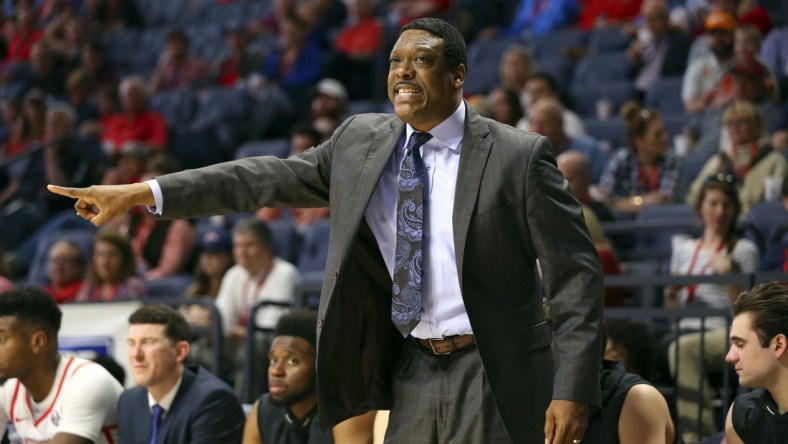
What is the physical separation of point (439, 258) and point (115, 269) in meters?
5.30

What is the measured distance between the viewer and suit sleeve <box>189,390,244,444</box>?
17.8 feet

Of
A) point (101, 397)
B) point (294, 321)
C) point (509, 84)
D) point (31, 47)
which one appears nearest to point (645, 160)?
point (509, 84)

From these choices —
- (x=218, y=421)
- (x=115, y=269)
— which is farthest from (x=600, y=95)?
(x=218, y=421)

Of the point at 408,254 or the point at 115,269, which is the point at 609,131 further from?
the point at 408,254

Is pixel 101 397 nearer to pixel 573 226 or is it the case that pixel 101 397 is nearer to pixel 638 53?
pixel 573 226

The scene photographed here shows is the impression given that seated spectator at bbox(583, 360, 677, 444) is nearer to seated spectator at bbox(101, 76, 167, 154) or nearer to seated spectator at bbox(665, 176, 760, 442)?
seated spectator at bbox(665, 176, 760, 442)

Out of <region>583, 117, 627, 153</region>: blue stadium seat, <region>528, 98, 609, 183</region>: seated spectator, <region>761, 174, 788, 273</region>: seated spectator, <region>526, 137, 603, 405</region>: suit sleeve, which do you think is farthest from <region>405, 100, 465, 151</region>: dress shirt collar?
<region>583, 117, 627, 153</region>: blue stadium seat

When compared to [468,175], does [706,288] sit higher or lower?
lower

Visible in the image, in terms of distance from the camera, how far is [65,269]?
28.5 feet

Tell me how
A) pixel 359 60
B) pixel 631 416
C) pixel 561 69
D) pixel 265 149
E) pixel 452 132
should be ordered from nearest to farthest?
pixel 452 132 → pixel 631 416 → pixel 265 149 → pixel 561 69 → pixel 359 60

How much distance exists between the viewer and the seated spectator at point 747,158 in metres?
7.48

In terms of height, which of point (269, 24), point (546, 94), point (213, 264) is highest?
point (269, 24)

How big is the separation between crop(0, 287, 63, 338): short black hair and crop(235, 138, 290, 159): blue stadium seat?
4.59 meters

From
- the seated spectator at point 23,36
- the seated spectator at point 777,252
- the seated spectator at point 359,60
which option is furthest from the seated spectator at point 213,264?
the seated spectator at point 23,36
